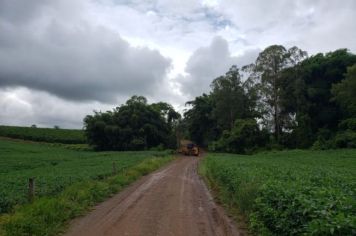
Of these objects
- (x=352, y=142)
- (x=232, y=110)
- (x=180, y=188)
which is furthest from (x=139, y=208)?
(x=232, y=110)

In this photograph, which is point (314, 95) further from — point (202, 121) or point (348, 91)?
point (202, 121)

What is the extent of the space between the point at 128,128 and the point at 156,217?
71920mm

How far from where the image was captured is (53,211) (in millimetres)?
13531

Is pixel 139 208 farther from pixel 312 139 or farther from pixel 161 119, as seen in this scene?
pixel 161 119

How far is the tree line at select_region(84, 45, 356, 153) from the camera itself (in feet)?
221

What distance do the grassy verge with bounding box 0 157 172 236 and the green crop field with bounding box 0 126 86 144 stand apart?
80.6 meters

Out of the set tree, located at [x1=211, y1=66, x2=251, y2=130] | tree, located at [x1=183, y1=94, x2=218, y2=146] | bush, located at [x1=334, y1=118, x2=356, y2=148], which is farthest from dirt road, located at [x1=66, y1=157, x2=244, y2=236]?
tree, located at [x1=183, y1=94, x2=218, y2=146]

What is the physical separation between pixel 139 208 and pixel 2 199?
5011mm

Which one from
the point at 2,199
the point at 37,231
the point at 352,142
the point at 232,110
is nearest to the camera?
the point at 37,231

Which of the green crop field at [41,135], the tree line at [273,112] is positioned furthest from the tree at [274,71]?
the green crop field at [41,135]

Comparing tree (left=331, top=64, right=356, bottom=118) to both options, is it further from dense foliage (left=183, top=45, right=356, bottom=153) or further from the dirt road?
the dirt road

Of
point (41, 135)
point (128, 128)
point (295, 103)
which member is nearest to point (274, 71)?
point (295, 103)

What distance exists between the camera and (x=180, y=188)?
2333 cm

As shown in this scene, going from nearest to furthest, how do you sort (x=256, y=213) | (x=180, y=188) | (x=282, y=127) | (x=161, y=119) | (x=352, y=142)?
(x=256, y=213) → (x=180, y=188) → (x=352, y=142) → (x=282, y=127) → (x=161, y=119)
